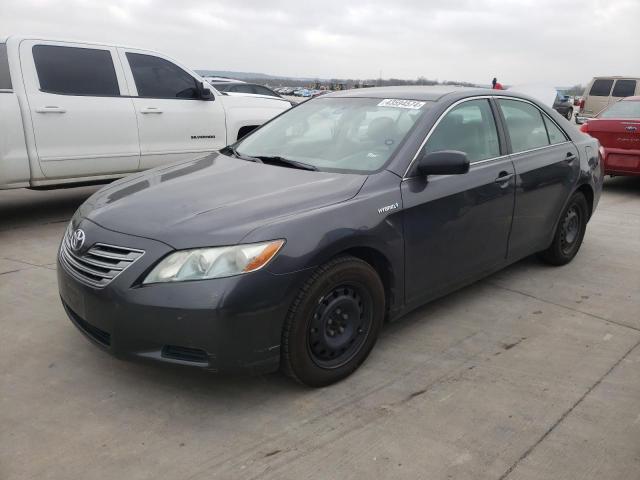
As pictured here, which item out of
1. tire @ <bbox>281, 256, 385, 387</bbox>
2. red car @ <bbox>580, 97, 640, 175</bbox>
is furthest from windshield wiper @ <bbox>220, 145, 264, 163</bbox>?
red car @ <bbox>580, 97, 640, 175</bbox>

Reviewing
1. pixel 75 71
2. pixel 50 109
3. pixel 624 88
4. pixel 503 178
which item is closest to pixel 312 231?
pixel 503 178

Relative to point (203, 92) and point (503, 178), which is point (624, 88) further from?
point (503, 178)

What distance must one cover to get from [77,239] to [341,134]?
5.69 feet

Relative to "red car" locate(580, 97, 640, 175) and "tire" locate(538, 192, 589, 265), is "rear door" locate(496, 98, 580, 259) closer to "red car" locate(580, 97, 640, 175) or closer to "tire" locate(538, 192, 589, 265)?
"tire" locate(538, 192, 589, 265)

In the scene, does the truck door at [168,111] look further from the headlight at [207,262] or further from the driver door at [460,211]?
the headlight at [207,262]

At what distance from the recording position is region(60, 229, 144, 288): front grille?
8.79 feet

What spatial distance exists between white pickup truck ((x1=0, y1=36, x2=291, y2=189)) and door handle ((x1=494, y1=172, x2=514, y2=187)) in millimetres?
2861

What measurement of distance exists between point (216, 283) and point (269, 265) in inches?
9.8

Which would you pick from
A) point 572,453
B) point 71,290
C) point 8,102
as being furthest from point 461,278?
point 8,102

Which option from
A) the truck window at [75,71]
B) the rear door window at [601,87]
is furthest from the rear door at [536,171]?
the rear door window at [601,87]

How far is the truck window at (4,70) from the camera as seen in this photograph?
5.49 meters

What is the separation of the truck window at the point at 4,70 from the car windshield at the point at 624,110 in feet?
26.9

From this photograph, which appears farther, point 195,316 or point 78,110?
point 78,110

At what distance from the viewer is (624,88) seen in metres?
17.6
